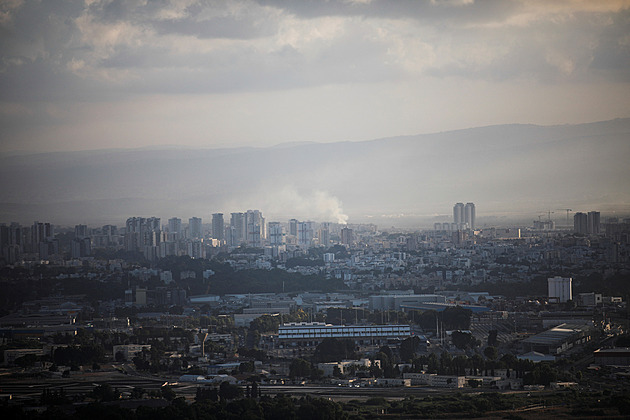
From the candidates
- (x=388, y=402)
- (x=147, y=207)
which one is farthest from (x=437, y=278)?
(x=147, y=207)

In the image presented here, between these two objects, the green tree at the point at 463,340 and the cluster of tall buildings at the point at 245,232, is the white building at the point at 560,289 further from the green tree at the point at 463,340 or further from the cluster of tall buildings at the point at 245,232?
the cluster of tall buildings at the point at 245,232

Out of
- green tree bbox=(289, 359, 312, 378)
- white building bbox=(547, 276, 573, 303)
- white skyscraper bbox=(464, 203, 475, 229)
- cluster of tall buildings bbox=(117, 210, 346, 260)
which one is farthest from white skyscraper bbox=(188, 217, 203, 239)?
green tree bbox=(289, 359, 312, 378)

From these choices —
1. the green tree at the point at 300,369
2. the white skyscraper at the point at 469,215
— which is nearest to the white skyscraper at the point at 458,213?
the white skyscraper at the point at 469,215

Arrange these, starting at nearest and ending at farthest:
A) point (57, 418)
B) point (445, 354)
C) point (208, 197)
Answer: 1. point (57, 418)
2. point (445, 354)
3. point (208, 197)

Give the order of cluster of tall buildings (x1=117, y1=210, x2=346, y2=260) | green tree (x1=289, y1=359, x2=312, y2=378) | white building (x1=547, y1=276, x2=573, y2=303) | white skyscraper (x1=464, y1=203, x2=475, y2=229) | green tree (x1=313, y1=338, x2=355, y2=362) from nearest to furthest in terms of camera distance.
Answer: green tree (x1=289, y1=359, x2=312, y2=378)
green tree (x1=313, y1=338, x2=355, y2=362)
white building (x1=547, y1=276, x2=573, y2=303)
cluster of tall buildings (x1=117, y1=210, x2=346, y2=260)
white skyscraper (x1=464, y1=203, x2=475, y2=229)

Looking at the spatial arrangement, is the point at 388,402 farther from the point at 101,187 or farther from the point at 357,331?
the point at 101,187

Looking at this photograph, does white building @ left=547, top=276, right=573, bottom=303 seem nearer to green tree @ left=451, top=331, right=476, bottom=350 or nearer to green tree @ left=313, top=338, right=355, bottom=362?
green tree @ left=451, top=331, right=476, bottom=350
